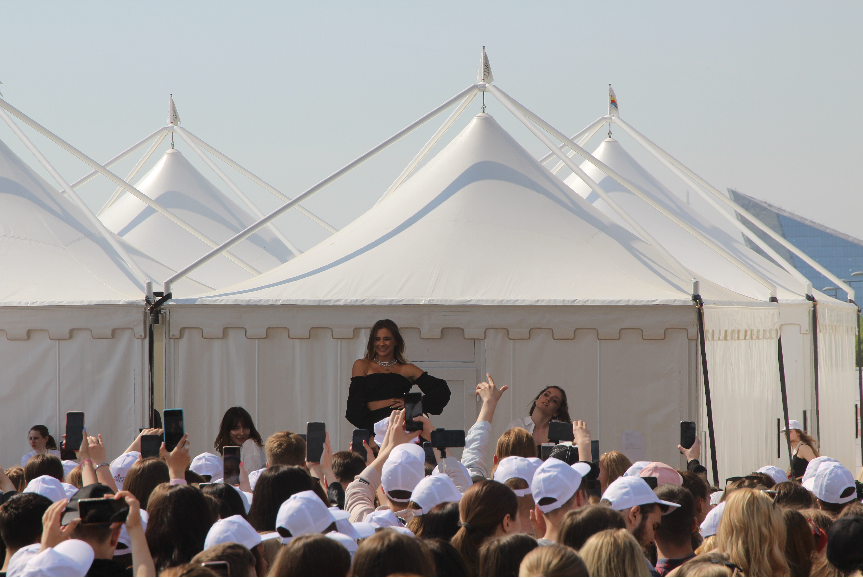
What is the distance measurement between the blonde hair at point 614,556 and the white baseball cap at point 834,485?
6.73ft

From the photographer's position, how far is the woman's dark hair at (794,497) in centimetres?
456

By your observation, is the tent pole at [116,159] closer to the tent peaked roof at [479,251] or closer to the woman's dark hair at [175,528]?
the tent peaked roof at [479,251]

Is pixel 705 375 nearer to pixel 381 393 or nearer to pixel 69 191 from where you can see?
pixel 381 393

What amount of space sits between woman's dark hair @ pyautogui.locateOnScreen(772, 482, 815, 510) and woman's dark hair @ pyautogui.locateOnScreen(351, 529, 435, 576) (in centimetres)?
229

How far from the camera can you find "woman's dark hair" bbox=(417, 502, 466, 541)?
147 inches

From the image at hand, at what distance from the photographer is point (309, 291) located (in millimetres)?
8680

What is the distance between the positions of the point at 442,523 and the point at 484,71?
760 cm

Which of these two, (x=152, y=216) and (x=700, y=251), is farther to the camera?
(x=152, y=216)

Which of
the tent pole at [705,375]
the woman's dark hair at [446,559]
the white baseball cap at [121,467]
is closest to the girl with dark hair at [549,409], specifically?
the tent pole at [705,375]

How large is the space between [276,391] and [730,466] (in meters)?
4.06

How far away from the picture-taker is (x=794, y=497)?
15.0 feet

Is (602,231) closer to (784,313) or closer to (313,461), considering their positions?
(784,313)

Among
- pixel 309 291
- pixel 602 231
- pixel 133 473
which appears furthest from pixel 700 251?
pixel 133 473

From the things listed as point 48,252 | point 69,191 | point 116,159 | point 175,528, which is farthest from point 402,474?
point 116,159
